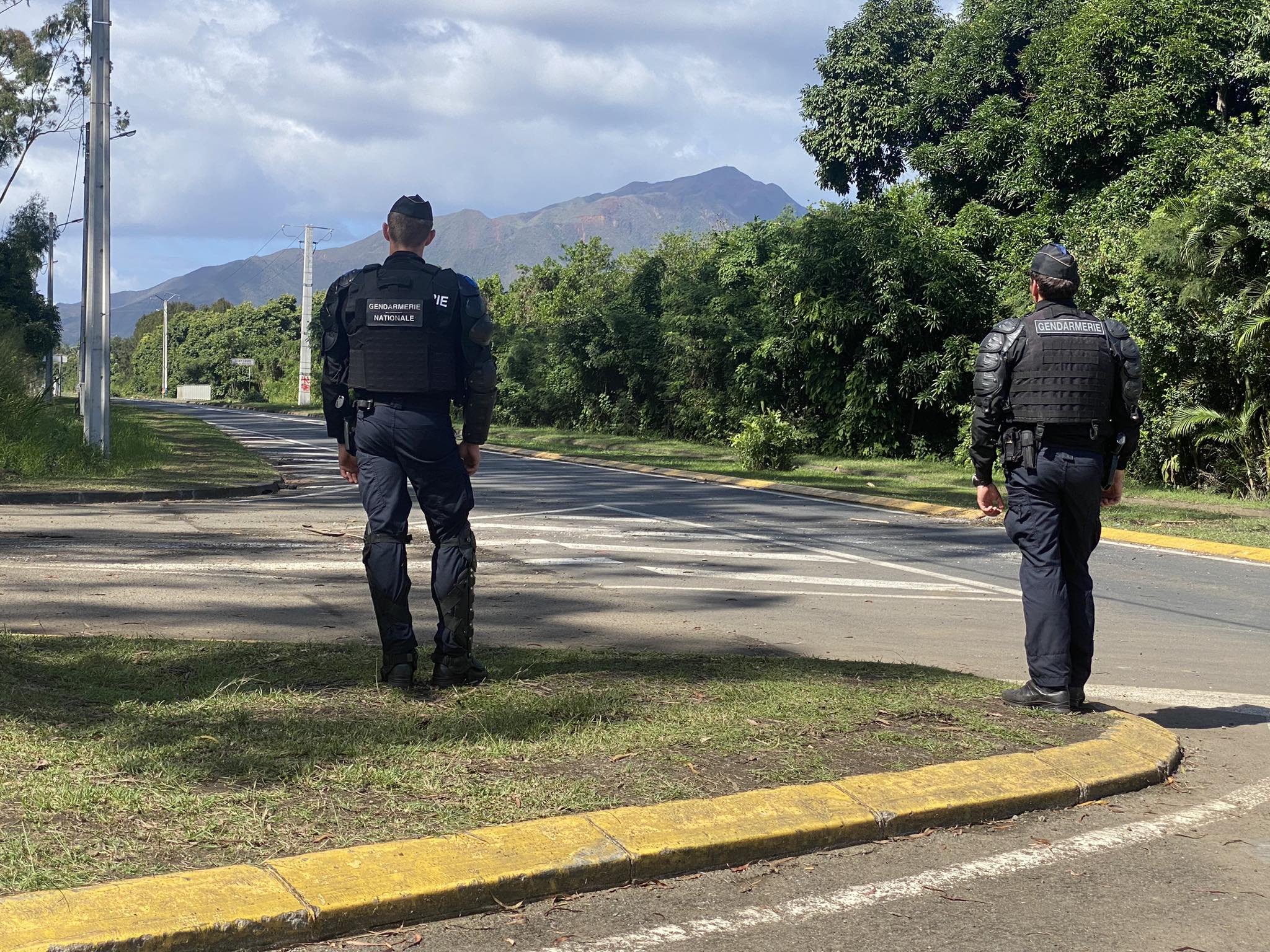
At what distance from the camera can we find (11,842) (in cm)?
337

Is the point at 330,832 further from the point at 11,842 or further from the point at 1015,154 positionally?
the point at 1015,154

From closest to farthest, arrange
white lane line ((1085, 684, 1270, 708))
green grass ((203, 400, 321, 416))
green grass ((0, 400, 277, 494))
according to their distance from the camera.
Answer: white lane line ((1085, 684, 1270, 708)), green grass ((0, 400, 277, 494)), green grass ((203, 400, 321, 416))

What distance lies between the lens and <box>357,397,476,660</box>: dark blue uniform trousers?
5262mm

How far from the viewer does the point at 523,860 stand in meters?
3.53

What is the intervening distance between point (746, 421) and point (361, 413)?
2004 cm

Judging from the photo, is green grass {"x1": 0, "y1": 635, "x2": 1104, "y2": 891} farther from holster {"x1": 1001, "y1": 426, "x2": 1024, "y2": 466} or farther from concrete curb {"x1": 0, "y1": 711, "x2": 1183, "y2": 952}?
holster {"x1": 1001, "y1": 426, "x2": 1024, "y2": 466}

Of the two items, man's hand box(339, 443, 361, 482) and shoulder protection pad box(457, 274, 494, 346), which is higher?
shoulder protection pad box(457, 274, 494, 346)


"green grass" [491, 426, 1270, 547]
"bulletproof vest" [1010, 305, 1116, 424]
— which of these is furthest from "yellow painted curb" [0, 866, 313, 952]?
"green grass" [491, 426, 1270, 547]

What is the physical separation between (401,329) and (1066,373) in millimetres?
2749

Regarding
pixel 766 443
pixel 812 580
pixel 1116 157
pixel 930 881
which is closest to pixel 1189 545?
pixel 812 580

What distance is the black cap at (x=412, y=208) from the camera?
5.39m

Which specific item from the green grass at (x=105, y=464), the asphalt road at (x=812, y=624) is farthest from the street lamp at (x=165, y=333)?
the asphalt road at (x=812, y=624)

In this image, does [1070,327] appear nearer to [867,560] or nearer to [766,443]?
[867,560]

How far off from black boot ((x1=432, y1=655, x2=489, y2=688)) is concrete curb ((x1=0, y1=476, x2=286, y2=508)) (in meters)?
11.3
